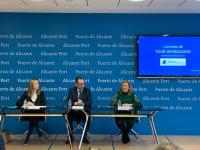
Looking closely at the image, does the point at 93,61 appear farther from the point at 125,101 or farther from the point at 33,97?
the point at 33,97

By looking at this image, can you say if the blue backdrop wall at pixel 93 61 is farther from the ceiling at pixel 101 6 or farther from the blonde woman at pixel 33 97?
the blonde woman at pixel 33 97

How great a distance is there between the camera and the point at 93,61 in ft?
27.3

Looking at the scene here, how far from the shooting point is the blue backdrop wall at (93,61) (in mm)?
8273

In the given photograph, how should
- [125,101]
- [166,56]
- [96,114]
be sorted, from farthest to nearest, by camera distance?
[166,56], [125,101], [96,114]

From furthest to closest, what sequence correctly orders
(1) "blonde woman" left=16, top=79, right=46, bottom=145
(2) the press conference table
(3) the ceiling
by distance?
1. (1) "blonde woman" left=16, top=79, right=46, bottom=145
2. (3) the ceiling
3. (2) the press conference table

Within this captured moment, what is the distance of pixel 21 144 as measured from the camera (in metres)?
7.24

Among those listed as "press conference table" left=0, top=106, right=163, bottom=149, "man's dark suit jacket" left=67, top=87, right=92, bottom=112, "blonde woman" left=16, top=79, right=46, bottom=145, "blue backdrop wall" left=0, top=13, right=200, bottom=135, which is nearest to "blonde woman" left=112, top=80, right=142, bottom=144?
"press conference table" left=0, top=106, right=163, bottom=149

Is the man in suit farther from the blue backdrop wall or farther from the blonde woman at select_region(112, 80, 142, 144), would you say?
the blue backdrop wall

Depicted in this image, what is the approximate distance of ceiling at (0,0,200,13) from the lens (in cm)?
713

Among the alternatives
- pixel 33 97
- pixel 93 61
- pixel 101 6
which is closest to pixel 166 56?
pixel 93 61

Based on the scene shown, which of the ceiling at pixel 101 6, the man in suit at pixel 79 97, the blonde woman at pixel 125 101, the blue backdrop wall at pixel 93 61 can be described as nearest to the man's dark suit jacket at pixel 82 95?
the man in suit at pixel 79 97

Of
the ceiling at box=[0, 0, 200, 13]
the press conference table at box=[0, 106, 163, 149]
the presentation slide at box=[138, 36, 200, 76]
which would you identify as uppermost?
the ceiling at box=[0, 0, 200, 13]

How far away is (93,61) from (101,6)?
1261mm

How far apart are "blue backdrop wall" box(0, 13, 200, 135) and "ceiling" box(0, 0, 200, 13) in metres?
0.28
